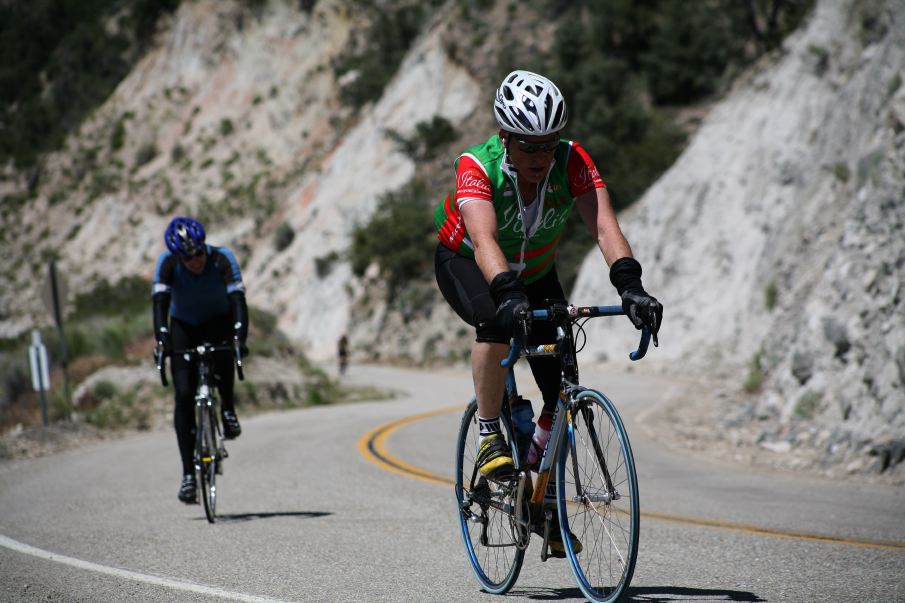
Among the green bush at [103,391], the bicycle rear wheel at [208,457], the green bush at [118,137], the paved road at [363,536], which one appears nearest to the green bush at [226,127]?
the green bush at [118,137]

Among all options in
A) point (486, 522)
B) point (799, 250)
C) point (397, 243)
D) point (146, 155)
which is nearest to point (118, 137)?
point (146, 155)

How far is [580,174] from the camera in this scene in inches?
185

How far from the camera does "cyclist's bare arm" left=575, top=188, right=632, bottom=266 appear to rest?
4488 mm

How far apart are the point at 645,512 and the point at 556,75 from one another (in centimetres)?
3989

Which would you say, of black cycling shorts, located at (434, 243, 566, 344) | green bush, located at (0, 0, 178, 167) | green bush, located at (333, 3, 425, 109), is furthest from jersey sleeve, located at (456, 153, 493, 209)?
green bush, located at (0, 0, 178, 167)

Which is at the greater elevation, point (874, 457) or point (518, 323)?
point (518, 323)

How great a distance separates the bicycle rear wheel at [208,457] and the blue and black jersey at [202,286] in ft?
2.62

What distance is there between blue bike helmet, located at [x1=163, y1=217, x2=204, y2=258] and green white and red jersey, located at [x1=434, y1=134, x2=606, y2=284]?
3.51 m

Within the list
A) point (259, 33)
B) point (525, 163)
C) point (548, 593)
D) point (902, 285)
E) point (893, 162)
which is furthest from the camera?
point (259, 33)

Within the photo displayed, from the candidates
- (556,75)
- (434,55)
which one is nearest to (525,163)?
(556,75)

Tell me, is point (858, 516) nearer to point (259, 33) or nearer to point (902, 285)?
point (902, 285)

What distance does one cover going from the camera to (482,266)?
4.41m

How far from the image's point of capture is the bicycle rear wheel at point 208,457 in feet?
24.5

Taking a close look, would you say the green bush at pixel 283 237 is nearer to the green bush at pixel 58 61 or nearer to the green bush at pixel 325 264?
the green bush at pixel 325 264
